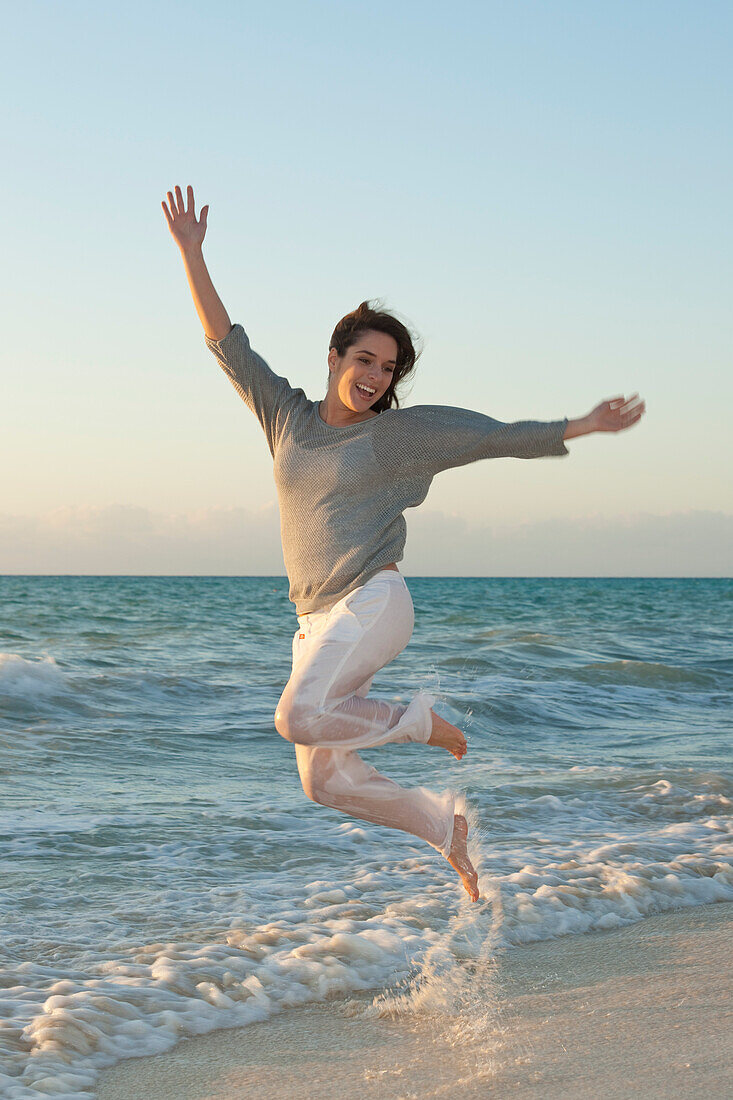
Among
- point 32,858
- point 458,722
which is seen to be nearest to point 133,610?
point 458,722

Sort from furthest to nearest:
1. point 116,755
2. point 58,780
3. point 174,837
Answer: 1. point 116,755
2. point 58,780
3. point 174,837

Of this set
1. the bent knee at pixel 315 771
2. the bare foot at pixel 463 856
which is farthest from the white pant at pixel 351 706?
the bare foot at pixel 463 856

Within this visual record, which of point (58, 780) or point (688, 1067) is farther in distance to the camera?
point (58, 780)

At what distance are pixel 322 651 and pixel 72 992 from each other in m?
1.56

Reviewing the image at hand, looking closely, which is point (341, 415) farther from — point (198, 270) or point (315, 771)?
point (315, 771)

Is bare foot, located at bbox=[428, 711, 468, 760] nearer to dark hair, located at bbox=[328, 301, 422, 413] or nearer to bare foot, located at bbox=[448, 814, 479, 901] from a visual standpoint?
bare foot, located at bbox=[448, 814, 479, 901]

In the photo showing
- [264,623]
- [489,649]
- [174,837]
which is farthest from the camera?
[264,623]

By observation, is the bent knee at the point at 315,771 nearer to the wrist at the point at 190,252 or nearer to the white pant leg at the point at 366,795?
the white pant leg at the point at 366,795

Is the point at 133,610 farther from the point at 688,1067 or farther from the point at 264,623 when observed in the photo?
the point at 688,1067

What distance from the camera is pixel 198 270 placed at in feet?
13.6

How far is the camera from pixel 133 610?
30641 millimetres

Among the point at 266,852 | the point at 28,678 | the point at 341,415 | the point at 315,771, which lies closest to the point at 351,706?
the point at 315,771

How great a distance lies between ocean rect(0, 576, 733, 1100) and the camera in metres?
3.89

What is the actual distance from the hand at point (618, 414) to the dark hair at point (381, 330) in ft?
2.61
